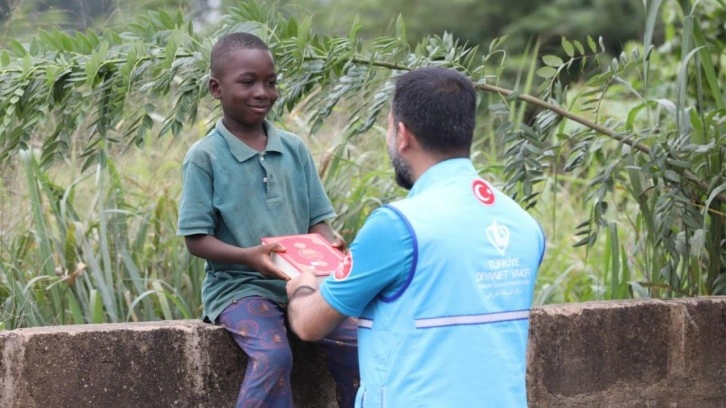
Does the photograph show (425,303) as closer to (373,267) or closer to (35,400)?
(373,267)

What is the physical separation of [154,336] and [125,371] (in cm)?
15

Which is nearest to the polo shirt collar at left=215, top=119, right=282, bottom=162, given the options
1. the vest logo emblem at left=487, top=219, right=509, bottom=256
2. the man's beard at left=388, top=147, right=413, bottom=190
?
the man's beard at left=388, top=147, right=413, bottom=190

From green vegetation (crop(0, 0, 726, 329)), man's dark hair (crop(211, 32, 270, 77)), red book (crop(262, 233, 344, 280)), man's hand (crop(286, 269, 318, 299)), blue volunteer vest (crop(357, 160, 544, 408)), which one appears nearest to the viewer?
blue volunteer vest (crop(357, 160, 544, 408))

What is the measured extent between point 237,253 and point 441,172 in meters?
0.88

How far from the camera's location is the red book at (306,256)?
326 cm

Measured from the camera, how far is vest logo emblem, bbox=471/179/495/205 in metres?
2.75

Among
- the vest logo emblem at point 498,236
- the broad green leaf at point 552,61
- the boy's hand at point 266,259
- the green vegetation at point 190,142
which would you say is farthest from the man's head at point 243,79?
the broad green leaf at point 552,61

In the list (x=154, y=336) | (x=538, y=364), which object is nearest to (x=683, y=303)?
(x=538, y=364)

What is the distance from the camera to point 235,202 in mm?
3516

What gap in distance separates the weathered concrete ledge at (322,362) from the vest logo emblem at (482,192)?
490mm

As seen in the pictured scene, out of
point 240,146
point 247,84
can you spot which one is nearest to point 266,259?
point 240,146

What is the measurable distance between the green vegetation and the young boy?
16.2 inches

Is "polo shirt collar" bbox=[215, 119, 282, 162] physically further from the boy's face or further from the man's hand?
the man's hand

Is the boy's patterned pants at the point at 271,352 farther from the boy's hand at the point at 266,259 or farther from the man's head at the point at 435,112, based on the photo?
the man's head at the point at 435,112
